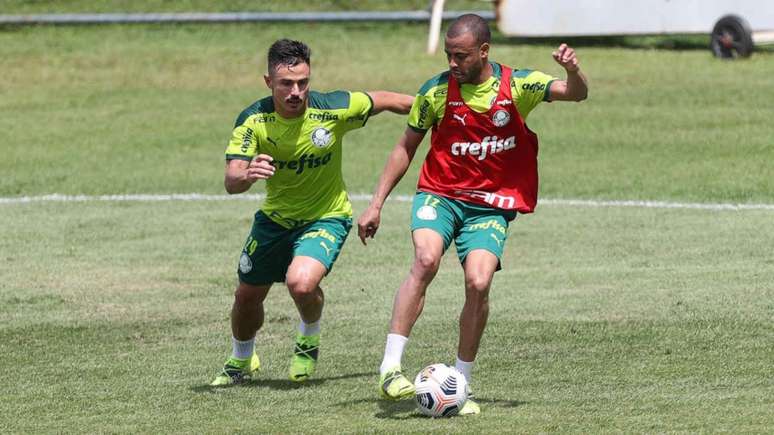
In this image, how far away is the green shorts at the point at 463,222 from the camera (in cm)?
893

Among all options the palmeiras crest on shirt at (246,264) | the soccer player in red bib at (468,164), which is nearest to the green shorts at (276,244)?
the palmeiras crest on shirt at (246,264)

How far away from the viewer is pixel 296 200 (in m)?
9.76

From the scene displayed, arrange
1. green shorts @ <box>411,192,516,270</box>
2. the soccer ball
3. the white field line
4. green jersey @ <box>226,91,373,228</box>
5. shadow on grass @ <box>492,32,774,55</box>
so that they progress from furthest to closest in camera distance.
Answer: shadow on grass @ <box>492,32,774,55</box>, the white field line, green jersey @ <box>226,91,373,228</box>, green shorts @ <box>411,192,516,270</box>, the soccer ball

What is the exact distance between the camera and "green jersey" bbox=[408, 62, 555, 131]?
29.7ft

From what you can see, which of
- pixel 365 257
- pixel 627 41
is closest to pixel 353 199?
pixel 365 257

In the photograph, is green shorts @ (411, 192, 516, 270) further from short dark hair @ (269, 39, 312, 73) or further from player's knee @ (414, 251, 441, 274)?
short dark hair @ (269, 39, 312, 73)

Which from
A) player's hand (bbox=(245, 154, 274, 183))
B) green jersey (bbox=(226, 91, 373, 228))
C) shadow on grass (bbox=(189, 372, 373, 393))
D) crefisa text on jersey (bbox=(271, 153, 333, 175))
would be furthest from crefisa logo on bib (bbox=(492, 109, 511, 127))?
shadow on grass (bbox=(189, 372, 373, 393))

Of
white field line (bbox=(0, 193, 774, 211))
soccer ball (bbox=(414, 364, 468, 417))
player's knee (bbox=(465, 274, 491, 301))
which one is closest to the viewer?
soccer ball (bbox=(414, 364, 468, 417))

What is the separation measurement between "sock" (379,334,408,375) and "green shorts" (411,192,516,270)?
615mm

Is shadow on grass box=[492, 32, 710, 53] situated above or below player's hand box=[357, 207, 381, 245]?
below

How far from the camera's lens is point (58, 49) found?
93.2 feet

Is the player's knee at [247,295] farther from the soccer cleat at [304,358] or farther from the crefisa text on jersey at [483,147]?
the crefisa text on jersey at [483,147]

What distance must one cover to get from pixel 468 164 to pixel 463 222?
0.35m

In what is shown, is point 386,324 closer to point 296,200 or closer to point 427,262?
point 296,200
